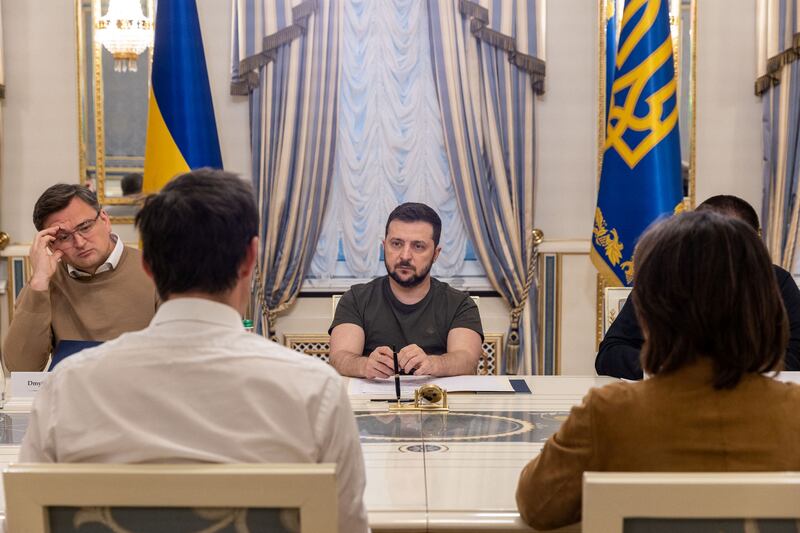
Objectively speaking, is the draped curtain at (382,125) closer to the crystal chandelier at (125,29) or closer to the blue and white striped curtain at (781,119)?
the crystal chandelier at (125,29)

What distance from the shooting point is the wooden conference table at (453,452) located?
1.69 m

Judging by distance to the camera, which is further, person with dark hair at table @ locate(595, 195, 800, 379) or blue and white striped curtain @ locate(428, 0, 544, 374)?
blue and white striped curtain @ locate(428, 0, 544, 374)

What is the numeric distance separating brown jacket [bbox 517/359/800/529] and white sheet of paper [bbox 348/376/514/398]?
1291 mm

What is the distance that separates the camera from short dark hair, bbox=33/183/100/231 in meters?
3.22

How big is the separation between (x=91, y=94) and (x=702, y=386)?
15.9 ft

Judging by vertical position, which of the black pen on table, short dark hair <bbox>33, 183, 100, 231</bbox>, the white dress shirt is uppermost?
short dark hair <bbox>33, 183, 100, 231</bbox>

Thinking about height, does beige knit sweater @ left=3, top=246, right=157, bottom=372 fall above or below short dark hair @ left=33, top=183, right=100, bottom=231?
below

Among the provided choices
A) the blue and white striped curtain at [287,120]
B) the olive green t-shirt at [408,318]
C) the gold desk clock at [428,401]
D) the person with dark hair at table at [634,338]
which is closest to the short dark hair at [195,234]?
the gold desk clock at [428,401]

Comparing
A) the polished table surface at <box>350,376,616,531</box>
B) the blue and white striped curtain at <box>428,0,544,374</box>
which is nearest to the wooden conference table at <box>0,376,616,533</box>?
the polished table surface at <box>350,376,616,531</box>

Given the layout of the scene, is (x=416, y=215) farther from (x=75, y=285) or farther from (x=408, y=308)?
(x=75, y=285)

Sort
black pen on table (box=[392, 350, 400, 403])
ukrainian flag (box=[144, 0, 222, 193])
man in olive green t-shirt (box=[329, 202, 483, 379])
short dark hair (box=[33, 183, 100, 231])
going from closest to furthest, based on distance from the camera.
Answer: black pen on table (box=[392, 350, 400, 403]) < short dark hair (box=[33, 183, 100, 231]) < man in olive green t-shirt (box=[329, 202, 483, 379]) < ukrainian flag (box=[144, 0, 222, 193])

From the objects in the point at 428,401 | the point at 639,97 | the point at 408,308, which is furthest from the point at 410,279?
the point at 639,97

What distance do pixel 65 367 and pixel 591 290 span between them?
4.53 m

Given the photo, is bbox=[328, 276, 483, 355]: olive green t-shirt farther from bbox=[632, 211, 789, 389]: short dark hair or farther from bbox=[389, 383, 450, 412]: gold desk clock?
bbox=[632, 211, 789, 389]: short dark hair
